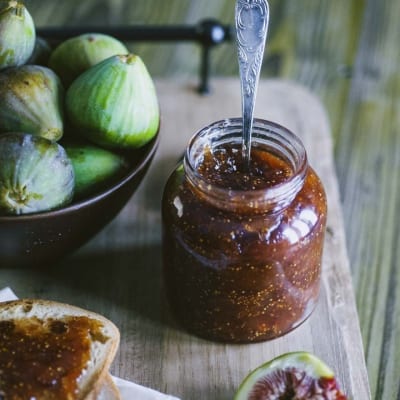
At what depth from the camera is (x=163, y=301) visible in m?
1.43

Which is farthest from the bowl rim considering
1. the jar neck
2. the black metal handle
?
the black metal handle

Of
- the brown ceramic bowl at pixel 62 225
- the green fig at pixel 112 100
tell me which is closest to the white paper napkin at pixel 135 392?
the brown ceramic bowl at pixel 62 225

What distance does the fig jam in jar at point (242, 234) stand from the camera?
1.21 m

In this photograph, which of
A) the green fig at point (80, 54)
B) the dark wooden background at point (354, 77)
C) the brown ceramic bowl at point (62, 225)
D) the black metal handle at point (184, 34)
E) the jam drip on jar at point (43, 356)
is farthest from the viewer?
the black metal handle at point (184, 34)

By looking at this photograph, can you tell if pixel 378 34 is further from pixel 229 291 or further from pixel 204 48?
pixel 229 291

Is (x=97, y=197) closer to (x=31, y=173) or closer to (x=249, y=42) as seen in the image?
(x=31, y=173)

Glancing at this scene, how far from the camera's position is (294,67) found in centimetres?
217

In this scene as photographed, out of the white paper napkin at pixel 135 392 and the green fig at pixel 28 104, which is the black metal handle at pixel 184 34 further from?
the white paper napkin at pixel 135 392

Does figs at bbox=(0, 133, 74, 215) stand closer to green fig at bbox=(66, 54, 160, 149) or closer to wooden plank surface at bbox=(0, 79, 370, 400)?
green fig at bbox=(66, 54, 160, 149)

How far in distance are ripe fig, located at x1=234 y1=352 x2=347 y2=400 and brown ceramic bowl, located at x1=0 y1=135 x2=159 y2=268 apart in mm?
371

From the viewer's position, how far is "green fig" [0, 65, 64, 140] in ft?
4.18

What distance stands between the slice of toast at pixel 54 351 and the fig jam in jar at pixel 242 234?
0.16 meters

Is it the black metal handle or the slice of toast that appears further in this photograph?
the black metal handle

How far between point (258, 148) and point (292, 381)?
0.39 meters
